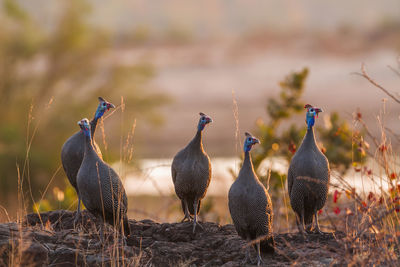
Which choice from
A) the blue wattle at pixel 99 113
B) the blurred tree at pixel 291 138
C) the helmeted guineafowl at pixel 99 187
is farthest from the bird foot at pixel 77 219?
the blurred tree at pixel 291 138

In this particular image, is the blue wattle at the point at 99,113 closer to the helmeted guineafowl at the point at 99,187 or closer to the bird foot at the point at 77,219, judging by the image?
the helmeted guineafowl at the point at 99,187

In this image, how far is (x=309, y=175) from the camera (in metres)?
6.31

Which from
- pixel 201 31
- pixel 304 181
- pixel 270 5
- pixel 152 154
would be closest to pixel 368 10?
pixel 270 5

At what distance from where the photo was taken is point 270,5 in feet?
166

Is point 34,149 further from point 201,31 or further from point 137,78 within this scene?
point 201,31

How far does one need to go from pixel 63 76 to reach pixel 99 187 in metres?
17.5

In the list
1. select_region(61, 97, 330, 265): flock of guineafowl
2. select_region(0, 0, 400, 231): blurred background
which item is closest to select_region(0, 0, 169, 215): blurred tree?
select_region(0, 0, 400, 231): blurred background

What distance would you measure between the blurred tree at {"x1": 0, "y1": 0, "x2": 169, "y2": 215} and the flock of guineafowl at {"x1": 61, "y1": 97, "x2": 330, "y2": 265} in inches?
559

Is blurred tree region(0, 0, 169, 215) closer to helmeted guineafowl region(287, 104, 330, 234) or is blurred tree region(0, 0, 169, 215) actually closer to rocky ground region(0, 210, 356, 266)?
rocky ground region(0, 210, 356, 266)

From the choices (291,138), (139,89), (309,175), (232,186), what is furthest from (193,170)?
(139,89)

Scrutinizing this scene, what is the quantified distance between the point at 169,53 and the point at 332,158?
24023mm

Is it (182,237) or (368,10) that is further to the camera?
(368,10)

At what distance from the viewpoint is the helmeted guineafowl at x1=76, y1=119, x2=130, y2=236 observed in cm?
600

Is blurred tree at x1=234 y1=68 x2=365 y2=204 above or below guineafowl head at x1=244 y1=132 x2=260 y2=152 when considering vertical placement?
above
